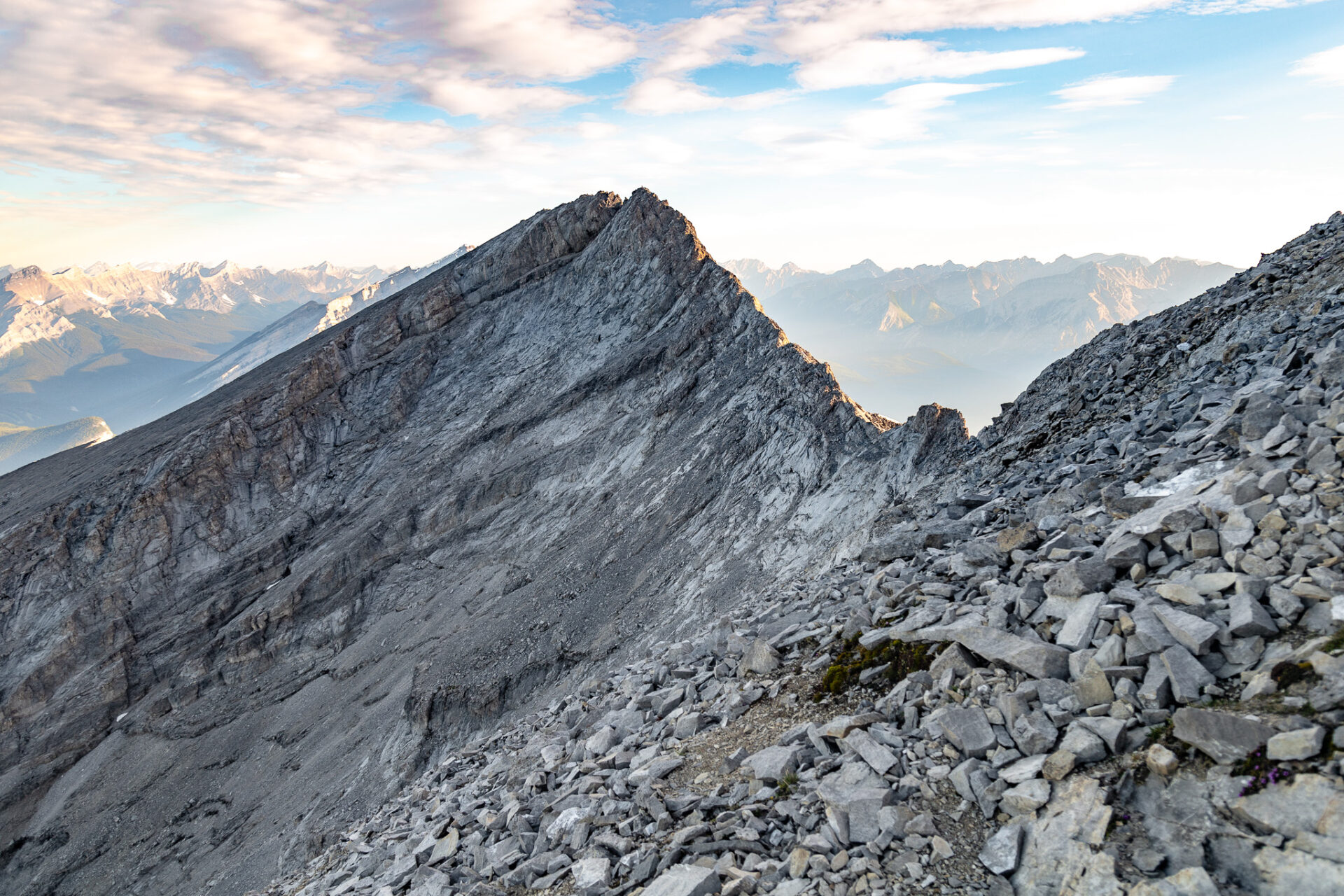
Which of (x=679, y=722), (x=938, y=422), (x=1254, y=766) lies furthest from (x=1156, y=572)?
(x=938, y=422)

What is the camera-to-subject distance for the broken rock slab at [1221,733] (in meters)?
7.81

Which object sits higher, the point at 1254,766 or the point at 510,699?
the point at 1254,766

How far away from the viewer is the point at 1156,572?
11.0m

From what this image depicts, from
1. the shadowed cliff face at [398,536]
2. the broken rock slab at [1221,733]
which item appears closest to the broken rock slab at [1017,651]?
the broken rock slab at [1221,733]

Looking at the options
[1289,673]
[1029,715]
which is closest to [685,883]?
[1029,715]

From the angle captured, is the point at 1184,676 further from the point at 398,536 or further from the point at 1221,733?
the point at 398,536

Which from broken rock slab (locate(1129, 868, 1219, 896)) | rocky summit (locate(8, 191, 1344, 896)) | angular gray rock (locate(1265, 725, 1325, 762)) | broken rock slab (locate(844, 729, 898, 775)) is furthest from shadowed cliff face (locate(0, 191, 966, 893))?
broken rock slab (locate(1129, 868, 1219, 896))

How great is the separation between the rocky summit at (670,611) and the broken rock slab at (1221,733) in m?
0.04

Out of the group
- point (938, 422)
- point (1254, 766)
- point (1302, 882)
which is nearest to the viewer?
point (1302, 882)

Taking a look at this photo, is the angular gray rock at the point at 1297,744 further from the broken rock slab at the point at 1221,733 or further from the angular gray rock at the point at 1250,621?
the angular gray rock at the point at 1250,621

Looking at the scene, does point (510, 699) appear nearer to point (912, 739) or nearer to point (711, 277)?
point (912, 739)

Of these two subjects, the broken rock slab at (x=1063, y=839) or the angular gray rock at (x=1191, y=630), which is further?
the angular gray rock at (x=1191, y=630)

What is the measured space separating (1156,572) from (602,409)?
4988cm

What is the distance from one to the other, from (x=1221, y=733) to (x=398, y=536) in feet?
189
